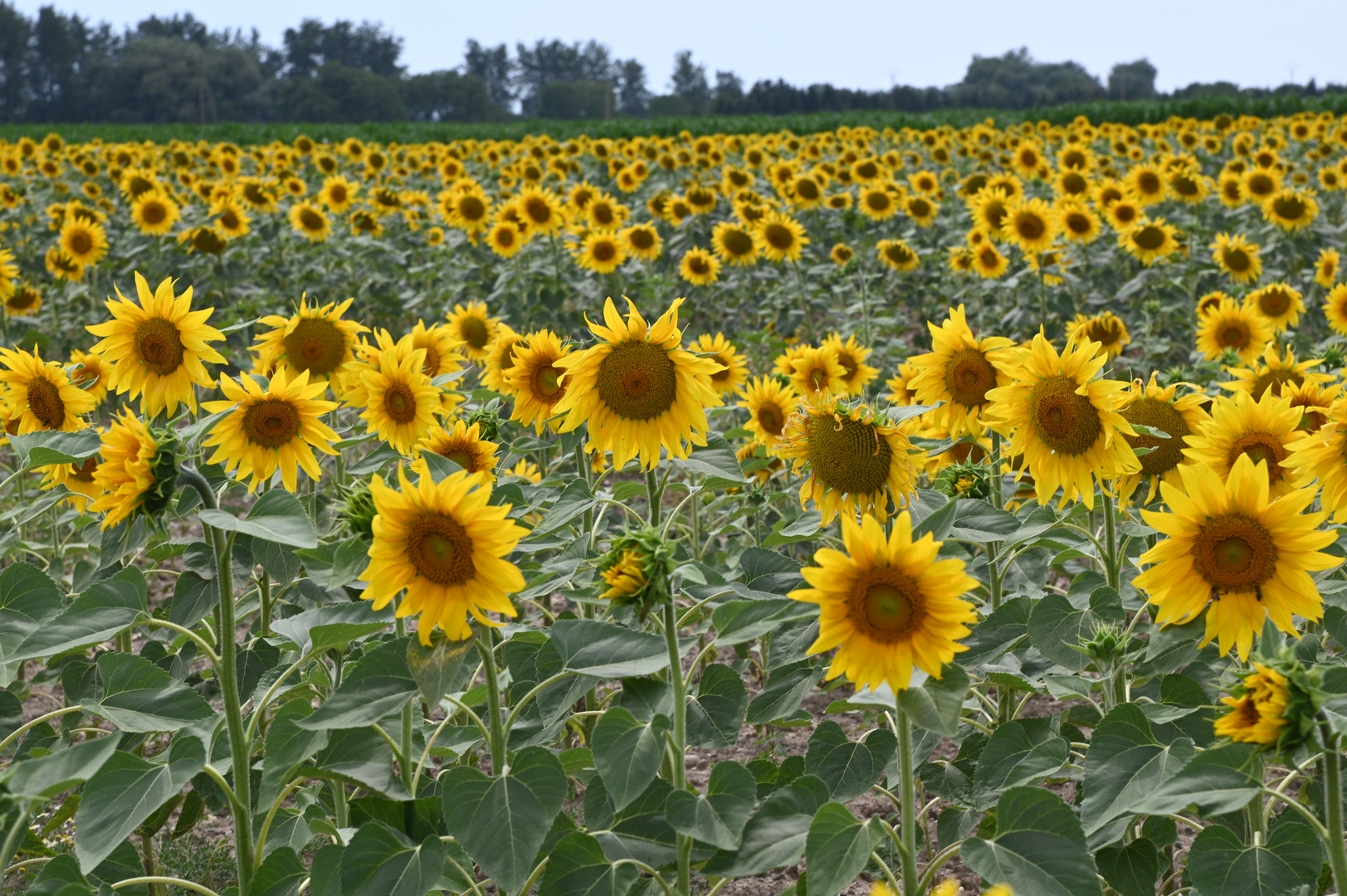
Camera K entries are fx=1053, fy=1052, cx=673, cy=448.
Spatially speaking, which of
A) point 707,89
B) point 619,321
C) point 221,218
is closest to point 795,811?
point 619,321

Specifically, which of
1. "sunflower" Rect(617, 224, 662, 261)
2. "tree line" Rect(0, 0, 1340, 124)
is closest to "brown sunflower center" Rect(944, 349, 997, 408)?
"sunflower" Rect(617, 224, 662, 261)

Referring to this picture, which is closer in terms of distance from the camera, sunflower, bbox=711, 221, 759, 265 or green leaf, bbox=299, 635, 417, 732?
green leaf, bbox=299, 635, 417, 732

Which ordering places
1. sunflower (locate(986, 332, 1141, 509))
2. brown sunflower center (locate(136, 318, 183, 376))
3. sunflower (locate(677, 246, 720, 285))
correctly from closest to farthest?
1. sunflower (locate(986, 332, 1141, 509))
2. brown sunflower center (locate(136, 318, 183, 376))
3. sunflower (locate(677, 246, 720, 285))

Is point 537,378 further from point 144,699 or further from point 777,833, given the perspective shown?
point 777,833

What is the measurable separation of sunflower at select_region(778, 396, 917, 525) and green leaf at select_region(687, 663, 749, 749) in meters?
0.41

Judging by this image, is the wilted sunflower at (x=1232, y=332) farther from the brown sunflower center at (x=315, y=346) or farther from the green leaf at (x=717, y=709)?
the brown sunflower center at (x=315, y=346)

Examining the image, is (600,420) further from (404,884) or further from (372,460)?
(404,884)

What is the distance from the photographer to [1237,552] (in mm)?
1811

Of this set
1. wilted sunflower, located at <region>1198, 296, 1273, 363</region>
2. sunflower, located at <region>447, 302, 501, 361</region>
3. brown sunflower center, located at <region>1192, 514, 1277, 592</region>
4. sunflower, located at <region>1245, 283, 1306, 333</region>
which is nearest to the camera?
brown sunflower center, located at <region>1192, 514, 1277, 592</region>

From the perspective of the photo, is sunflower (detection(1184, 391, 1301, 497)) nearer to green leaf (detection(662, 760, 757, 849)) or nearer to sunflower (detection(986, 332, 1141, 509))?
sunflower (detection(986, 332, 1141, 509))

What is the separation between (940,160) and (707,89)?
96739 millimetres

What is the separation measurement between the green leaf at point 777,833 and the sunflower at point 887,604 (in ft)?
1.22

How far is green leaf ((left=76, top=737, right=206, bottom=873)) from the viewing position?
1755 mm

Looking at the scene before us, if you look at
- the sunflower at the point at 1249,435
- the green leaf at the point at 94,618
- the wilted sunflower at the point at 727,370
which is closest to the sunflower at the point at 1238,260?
the wilted sunflower at the point at 727,370
